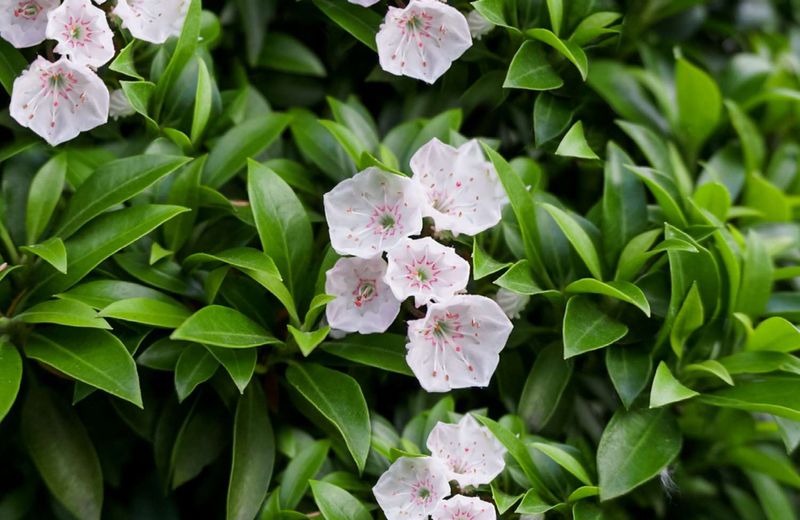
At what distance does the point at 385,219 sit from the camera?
4.89 ft

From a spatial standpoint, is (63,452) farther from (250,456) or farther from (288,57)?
(288,57)

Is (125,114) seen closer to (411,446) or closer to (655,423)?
(411,446)

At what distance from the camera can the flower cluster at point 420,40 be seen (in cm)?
158

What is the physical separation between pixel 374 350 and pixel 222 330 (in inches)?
10.1

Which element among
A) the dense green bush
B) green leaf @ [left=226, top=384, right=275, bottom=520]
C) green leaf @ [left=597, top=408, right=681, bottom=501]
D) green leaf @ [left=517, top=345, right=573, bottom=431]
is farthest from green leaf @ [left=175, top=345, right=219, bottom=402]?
green leaf @ [left=597, top=408, right=681, bottom=501]

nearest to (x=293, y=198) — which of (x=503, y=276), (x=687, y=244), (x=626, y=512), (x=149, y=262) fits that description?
(x=149, y=262)

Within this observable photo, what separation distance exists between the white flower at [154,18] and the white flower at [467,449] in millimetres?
787

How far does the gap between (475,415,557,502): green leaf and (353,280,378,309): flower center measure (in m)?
0.25

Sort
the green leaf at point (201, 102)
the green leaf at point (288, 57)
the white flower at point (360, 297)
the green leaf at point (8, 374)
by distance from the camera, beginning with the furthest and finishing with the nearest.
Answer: the green leaf at point (288, 57) → the green leaf at point (201, 102) → the white flower at point (360, 297) → the green leaf at point (8, 374)

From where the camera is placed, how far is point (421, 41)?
5.24 ft

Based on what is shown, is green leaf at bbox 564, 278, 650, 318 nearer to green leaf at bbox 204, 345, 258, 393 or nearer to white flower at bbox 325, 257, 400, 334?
white flower at bbox 325, 257, 400, 334

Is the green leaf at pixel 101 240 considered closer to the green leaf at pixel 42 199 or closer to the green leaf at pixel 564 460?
the green leaf at pixel 42 199

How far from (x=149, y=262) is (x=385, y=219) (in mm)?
408

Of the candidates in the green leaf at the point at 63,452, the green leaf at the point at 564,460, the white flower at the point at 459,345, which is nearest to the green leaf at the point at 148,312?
the green leaf at the point at 63,452
